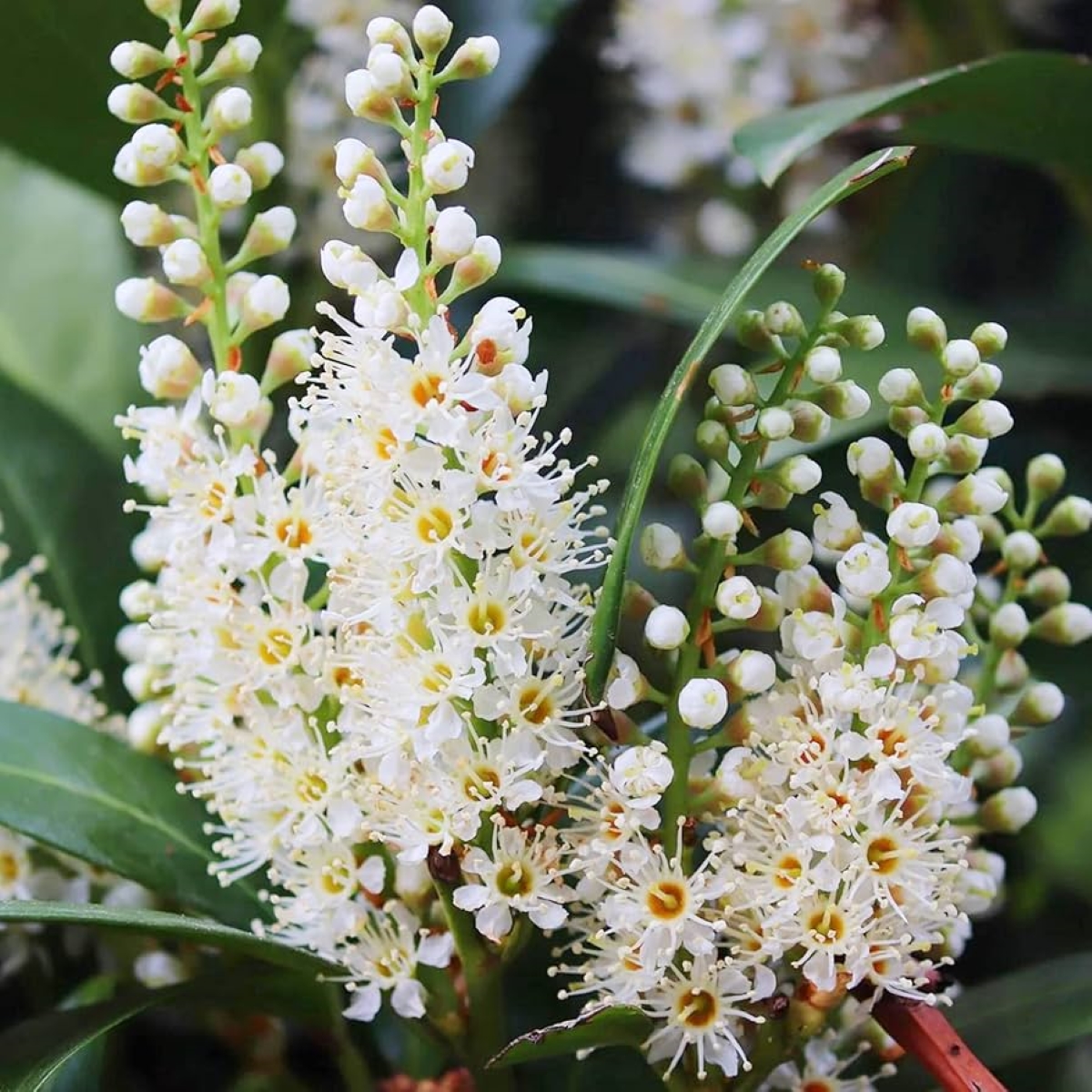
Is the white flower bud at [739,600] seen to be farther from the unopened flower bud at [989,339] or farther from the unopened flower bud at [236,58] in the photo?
the unopened flower bud at [236,58]

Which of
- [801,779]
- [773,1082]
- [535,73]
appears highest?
[535,73]

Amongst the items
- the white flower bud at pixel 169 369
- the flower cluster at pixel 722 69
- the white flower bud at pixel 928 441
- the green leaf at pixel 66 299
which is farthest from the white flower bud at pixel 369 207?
the flower cluster at pixel 722 69

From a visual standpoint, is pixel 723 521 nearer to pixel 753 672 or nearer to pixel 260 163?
pixel 753 672

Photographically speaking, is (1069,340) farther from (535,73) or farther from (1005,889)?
(535,73)

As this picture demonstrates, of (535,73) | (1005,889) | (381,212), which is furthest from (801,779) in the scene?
(535,73)

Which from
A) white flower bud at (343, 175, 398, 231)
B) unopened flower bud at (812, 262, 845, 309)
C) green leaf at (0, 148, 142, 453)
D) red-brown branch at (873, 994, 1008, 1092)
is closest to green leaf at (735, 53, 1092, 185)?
unopened flower bud at (812, 262, 845, 309)

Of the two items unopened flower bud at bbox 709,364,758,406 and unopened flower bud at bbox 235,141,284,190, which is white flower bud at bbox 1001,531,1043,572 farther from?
unopened flower bud at bbox 235,141,284,190

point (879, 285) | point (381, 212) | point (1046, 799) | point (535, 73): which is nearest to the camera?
point (381, 212)
